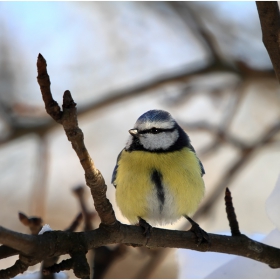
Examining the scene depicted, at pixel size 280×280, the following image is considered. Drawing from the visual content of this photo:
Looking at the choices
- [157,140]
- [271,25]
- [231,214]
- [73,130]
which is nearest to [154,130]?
[157,140]

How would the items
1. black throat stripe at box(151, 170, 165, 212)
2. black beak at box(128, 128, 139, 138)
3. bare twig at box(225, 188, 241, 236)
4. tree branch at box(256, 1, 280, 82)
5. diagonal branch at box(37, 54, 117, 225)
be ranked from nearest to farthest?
diagonal branch at box(37, 54, 117, 225)
tree branch at box(256, 1, 280, 82)
bare twig at box(225, 188, 241, 236)
black throat stripe at box(151, 170, 165, 212)
black beak at box(128, 128, 139, 138)

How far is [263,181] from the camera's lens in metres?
3.25

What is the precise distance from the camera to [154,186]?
1.70 metres

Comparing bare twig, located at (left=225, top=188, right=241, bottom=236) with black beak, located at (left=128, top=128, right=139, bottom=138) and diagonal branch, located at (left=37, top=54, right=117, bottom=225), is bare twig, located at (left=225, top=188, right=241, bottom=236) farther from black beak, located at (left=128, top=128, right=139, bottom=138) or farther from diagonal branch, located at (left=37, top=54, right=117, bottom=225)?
black beak, located at (left=128, top=128, right=139, bottom=138)

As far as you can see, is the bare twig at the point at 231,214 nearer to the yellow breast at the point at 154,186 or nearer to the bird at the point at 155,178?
the bird at the point at 155,178

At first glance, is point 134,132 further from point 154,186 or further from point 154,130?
point 154,186

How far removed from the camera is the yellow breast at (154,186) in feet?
5.58

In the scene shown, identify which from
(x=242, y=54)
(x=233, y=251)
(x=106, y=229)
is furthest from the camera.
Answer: (x=242, y=54)

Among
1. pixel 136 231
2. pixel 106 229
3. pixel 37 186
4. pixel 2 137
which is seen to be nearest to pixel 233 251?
pixel 136 231

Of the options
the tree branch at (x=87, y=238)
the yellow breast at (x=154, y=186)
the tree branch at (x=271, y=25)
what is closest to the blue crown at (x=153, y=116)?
the yellow breast at (x=154, y=186)

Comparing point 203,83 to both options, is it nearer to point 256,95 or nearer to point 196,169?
point 256,95

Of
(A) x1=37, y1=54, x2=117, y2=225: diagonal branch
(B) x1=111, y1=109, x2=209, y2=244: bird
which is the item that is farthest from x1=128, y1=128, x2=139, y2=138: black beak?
(A) x1=37, y1=54, x2=117, y2=225: diagonal branch

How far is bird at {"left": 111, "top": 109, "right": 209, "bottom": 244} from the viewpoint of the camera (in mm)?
1702

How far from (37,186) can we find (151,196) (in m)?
0.77
